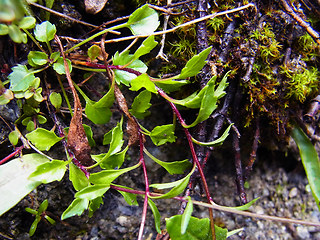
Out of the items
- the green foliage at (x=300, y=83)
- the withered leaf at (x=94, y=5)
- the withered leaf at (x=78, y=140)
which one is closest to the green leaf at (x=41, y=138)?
the withered leaf at (x=78, y=140)

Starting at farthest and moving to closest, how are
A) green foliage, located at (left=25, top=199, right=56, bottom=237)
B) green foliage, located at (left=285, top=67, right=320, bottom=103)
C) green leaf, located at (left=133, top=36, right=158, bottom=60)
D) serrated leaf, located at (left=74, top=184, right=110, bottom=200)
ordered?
green foliage, located at (left=285, top=67, right=320, bottom=103) → green foliage, located at (left=25, top=199, right=56, bottom=237) → green leaf, located at (left=133, top=36, right=158, bottom=60) → serrated leaf, located at (left=74, top=184, right=110, bottom=200)

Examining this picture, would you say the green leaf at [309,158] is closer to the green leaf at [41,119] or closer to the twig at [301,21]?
the twig at [301,21]

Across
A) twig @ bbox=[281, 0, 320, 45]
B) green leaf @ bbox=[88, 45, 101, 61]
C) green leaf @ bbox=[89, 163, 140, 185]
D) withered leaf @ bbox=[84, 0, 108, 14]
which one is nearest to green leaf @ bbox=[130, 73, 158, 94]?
green leaf @ bbox=[88, 45, 101, 61]

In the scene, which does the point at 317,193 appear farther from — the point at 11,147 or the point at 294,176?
the point at 11,147

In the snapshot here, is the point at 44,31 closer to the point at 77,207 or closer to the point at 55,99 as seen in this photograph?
the point at 55,99

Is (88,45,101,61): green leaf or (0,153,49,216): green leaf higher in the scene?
(88,45,101,61): green leaf

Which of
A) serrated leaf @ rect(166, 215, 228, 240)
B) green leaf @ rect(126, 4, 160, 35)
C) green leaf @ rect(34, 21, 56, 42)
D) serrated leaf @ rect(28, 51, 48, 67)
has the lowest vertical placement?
serrated leaf @ rect(166, 215, 228, 240)

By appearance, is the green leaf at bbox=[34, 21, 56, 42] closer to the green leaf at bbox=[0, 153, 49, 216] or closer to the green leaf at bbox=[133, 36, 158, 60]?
the green leaf at bbox=[133, 36, 158, 60]
